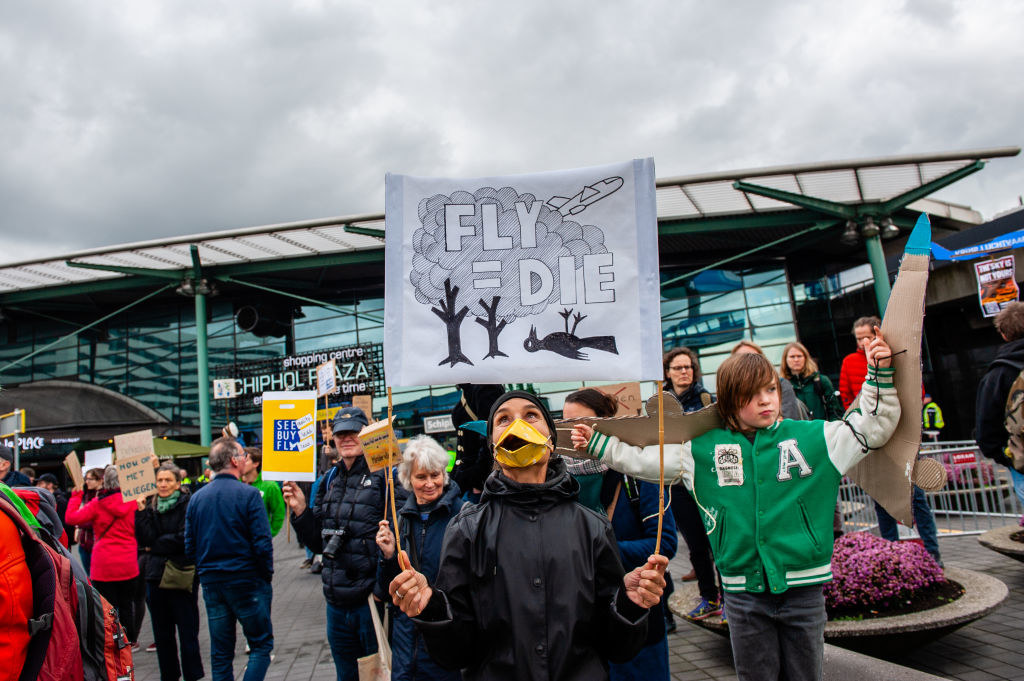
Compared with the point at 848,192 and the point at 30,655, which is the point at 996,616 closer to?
the point at 30,655

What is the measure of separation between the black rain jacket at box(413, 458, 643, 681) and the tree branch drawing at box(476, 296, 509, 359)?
0.53 metres

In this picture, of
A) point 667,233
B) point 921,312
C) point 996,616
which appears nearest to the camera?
point 921,312

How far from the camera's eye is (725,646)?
4980 mm

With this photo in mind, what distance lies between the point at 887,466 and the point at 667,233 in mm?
17184

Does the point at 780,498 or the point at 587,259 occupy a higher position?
the point at 587,259

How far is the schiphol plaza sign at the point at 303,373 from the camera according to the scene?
23.6 meters

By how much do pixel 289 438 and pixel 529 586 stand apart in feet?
13.0

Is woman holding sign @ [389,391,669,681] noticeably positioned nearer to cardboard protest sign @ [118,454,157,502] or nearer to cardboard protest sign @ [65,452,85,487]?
cardboard protest sign @ [118,454,157,502]

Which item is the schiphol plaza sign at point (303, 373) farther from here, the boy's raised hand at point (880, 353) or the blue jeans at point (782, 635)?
the boy's raised hand at point (880, 353)

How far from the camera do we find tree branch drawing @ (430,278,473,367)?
271 cm

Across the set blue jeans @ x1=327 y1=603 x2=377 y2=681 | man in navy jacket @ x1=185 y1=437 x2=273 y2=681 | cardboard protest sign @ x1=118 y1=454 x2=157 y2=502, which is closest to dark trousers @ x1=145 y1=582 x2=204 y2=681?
man in navy jacket @ x1=185 y1=437 x2=273 y2=681

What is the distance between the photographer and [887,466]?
2553mm

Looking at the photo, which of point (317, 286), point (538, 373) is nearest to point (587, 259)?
point (538, 373)

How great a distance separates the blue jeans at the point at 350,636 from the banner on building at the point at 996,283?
13.4 metres
